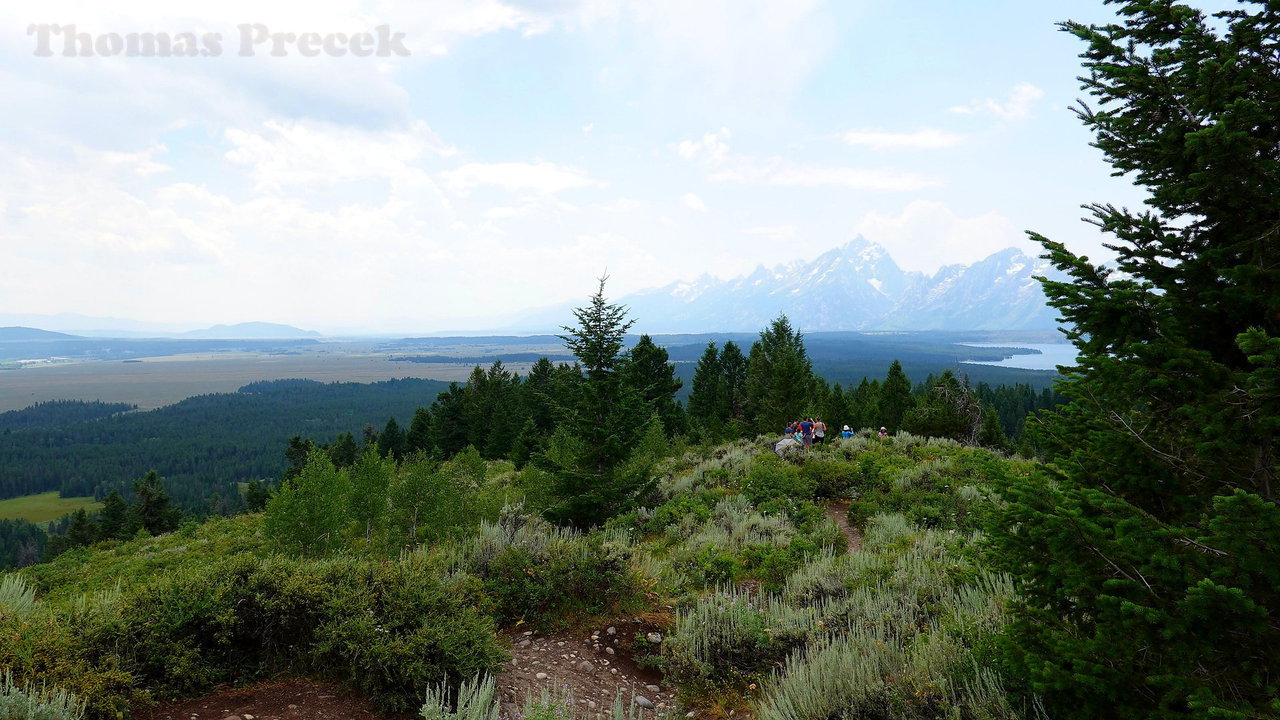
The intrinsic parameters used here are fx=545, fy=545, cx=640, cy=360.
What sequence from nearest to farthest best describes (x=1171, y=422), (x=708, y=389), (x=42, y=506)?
(x=1171, y=422), (x=708, y=389), (x=42, y=506)

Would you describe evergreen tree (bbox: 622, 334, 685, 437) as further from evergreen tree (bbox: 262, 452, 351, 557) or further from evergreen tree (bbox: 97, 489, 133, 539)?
evergreen tree (bbox: 97, 489, 133, 539)

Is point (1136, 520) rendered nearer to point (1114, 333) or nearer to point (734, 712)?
point (1114, 333)

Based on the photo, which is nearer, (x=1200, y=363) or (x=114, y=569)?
(x=1200, y=363)

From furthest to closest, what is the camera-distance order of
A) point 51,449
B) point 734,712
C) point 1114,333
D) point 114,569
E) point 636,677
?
point 51,449
point 114,569
point 636,677
point 734,712
point 1114,333

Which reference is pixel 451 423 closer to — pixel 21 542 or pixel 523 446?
pixel 523 446

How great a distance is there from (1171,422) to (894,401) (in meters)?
42.8

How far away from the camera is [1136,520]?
2697 mm

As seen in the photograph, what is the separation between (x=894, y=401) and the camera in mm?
42344

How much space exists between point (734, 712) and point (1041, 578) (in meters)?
2.87

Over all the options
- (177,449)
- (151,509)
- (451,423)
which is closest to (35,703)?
(151,509)

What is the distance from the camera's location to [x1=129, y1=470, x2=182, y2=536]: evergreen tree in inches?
1610

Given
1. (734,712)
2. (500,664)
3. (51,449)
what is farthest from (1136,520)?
(51,449)

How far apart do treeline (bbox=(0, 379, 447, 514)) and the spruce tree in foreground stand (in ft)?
329

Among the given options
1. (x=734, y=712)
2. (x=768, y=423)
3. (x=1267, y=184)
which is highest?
(x=1267, y=184)
